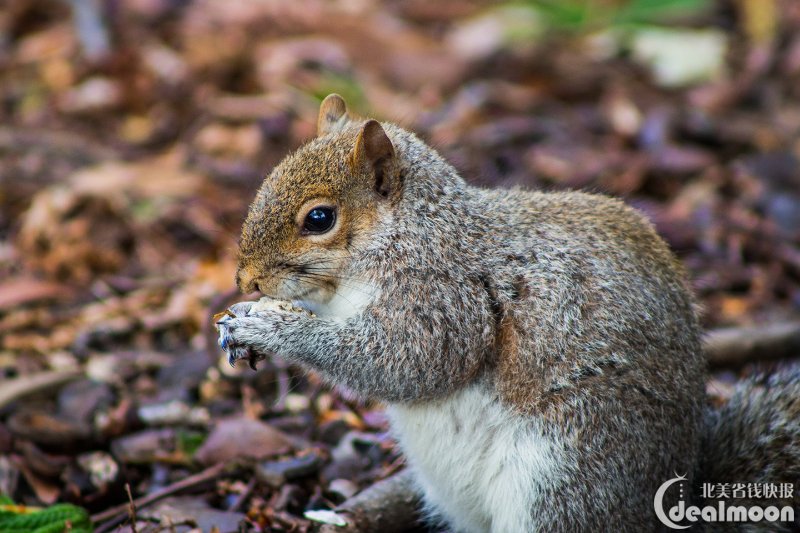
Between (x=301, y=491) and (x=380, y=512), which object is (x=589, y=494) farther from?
(x=301, y=491)

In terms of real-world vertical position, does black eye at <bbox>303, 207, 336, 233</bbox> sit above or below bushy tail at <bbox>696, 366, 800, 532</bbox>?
above

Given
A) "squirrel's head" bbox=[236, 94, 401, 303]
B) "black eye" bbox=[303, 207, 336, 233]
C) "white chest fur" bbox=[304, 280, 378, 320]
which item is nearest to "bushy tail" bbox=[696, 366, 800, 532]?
"white chest fur" bbox=[304, 280, 378, 320]

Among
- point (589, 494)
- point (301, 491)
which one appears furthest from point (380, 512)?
point (589, 494)

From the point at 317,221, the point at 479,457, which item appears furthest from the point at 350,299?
the point at 479,457

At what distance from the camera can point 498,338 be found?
3467mm

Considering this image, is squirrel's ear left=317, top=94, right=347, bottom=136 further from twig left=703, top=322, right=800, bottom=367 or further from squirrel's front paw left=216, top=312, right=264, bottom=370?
twig left=703, top=322, right=800, bottom=367

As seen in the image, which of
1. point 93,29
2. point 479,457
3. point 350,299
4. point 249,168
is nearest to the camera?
point 479,457

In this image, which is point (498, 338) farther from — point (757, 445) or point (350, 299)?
point (757, 445)

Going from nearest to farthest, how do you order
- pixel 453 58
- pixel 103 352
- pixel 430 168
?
pixel 430 168 → pixel 103 352 → pixel 453 58

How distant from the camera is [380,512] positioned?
12.7ft

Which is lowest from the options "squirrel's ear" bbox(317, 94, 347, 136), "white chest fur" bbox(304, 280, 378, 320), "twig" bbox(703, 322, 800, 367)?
"twig" bbox(703, 322, 800, 367)

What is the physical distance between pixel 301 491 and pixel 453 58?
516cm

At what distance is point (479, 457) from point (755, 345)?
2066 mm

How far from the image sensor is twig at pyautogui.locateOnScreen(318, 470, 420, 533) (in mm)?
3701
